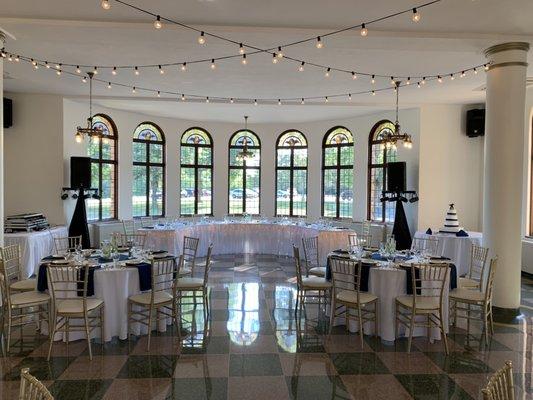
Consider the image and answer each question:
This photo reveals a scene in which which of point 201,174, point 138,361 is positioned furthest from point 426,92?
point 138,361

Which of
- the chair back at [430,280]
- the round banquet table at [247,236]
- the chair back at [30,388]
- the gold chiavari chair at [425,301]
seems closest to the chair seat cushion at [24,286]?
the chair back at [30,388]

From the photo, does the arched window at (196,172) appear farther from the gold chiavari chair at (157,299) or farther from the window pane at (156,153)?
the gold chiavari chair at (157,299)

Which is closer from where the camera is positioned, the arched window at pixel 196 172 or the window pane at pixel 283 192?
the arched window at pixel 196 172

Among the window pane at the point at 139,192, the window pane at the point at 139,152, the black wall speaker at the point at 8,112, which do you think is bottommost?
the window pane at the point at 139,192

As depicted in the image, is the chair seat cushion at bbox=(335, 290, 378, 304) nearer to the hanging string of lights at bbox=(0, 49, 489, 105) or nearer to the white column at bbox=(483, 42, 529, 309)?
the white column at bbox=(483, 42, 529, 309)

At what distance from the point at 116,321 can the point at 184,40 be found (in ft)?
12.8

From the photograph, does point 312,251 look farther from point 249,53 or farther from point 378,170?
point 249,53

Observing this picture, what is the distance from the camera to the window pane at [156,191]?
1248 centimetres

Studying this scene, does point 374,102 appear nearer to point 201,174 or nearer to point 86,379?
point 201,174

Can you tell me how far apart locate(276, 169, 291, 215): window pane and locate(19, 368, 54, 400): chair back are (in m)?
11.7

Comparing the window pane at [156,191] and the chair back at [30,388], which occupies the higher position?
the window pane at [156,191]

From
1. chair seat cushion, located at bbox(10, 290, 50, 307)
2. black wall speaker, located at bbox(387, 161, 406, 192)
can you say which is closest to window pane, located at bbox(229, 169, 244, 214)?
black wall speaker, located at bbox(387, 161, 406, 192)

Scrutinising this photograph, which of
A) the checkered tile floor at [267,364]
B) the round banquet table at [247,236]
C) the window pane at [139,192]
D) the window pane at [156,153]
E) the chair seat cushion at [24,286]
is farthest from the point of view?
the window pane at [156,153]

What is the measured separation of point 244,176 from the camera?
1361 cm
